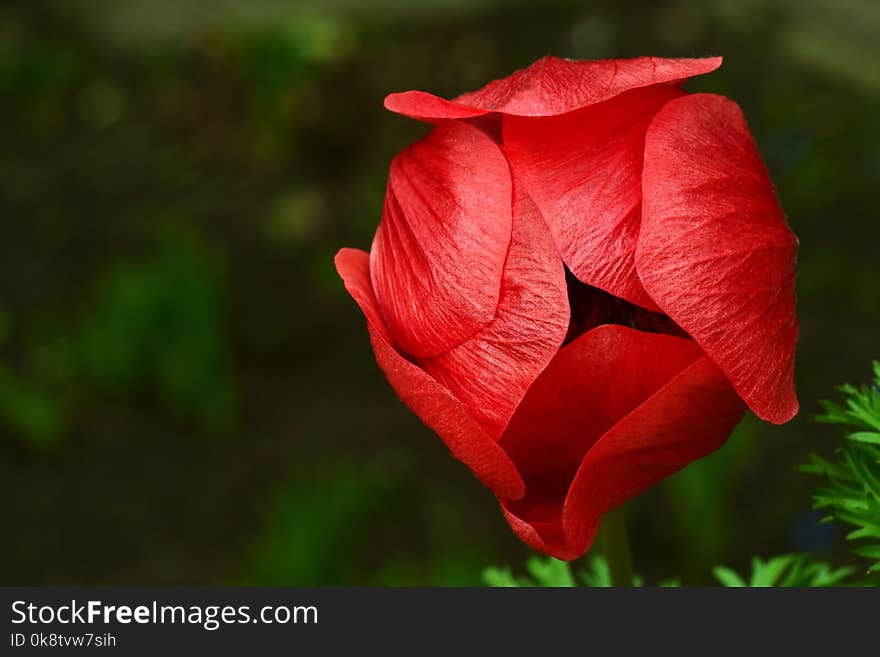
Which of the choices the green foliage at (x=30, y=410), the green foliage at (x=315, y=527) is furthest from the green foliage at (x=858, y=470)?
the green foliage at (x=30, y=410)

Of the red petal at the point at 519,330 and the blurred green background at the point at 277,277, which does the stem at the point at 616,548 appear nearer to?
the red petal at the point at 519,330

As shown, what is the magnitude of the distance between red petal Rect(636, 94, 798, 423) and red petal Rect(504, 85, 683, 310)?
0.02m

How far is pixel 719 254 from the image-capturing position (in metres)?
0.55

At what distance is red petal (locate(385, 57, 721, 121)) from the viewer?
55 centimetres

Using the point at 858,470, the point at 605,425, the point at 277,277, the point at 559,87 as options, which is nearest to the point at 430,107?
the point at 559,87

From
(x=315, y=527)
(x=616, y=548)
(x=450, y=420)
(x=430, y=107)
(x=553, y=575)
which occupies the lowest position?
(x=315, y=527)

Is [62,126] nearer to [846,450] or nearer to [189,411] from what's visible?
[189,411]

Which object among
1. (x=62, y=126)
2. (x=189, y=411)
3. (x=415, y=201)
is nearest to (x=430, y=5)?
(x=62, y=126)

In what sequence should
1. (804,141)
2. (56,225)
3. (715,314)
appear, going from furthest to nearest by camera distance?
1. (56,225)
2. (804,141)
3. (715,314)

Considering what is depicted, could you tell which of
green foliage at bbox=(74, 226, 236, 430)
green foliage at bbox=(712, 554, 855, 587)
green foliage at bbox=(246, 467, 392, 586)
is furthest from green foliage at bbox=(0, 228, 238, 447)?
green foliage at bbox=(712, 554, 855, 587)

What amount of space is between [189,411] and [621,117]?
1621 millimetres

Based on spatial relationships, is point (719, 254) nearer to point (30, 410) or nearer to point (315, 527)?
point (315, 527)

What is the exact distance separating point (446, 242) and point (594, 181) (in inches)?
3.1

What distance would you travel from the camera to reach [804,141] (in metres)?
2.28
